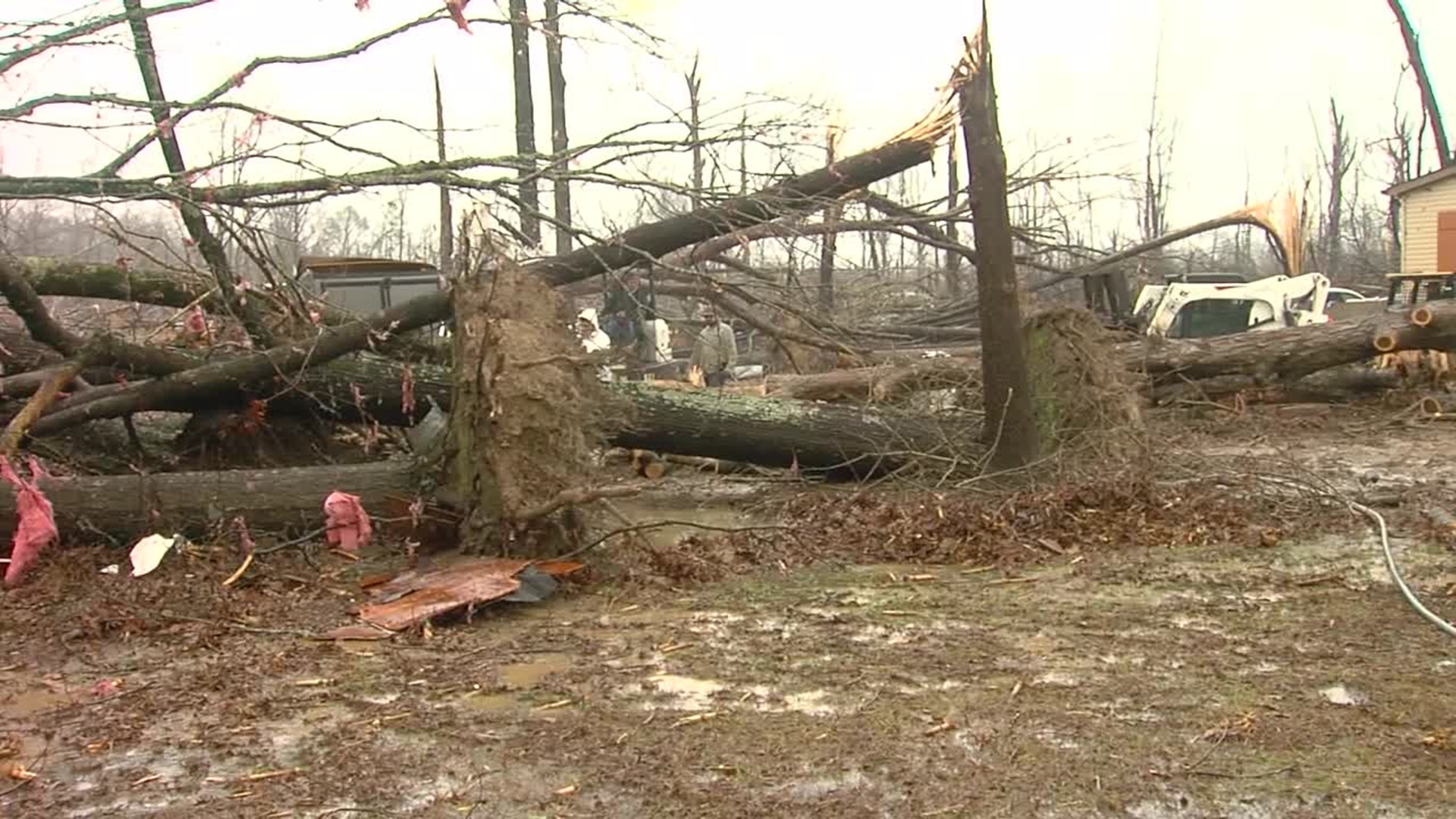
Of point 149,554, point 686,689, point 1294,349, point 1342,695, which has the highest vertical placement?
point 1294,349

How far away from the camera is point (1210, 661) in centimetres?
397

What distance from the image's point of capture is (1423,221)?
25641 mm

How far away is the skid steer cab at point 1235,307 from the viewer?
1482cm

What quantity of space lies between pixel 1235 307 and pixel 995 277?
33.2 feet

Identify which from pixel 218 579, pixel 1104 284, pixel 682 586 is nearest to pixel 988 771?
pixel 682 586

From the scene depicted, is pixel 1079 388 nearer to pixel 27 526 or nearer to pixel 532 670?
pixel 532 670

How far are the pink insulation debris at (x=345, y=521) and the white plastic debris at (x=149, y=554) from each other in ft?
2.37

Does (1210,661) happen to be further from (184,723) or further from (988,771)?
(184,723)

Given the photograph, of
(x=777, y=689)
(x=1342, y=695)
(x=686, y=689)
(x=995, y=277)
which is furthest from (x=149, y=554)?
(x=1342, y=695)

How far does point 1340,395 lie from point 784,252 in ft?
24.0

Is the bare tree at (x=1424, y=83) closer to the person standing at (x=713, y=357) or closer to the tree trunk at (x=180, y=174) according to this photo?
the person standing at (x=713, y=357)

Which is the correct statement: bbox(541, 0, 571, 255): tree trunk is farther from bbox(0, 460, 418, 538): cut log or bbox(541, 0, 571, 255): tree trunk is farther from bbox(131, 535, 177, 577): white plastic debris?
bbox(131, 535, 177, 577): white plastic debris

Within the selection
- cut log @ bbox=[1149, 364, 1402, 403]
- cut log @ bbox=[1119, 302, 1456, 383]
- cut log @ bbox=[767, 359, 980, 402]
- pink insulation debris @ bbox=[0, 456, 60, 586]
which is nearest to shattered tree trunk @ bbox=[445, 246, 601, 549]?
pink insulation debris @ bbox=[0, 456, 60, 586]

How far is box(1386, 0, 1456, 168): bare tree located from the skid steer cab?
1317cm
